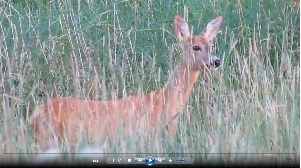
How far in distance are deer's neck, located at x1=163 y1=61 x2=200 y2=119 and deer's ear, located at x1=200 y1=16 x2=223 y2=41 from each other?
0.18 m

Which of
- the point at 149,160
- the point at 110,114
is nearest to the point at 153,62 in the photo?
the point at 110,114

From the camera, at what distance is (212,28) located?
11.1 ft

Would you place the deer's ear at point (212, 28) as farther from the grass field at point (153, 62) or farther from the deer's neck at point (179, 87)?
the deer's neck at point (179, 87)

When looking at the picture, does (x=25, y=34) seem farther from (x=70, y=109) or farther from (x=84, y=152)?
(x=84, y=152)

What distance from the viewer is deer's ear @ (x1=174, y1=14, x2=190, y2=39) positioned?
3375mm

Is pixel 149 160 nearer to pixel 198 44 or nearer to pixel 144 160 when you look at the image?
pixel 144 160

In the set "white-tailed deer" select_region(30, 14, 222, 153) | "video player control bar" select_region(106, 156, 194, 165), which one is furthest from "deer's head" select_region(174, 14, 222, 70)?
"video player control bar" select_region(106, 156, 194, 165)

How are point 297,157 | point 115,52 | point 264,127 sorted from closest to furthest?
point 297,157 → point 264,127 → point 115,52

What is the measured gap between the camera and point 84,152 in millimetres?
2816

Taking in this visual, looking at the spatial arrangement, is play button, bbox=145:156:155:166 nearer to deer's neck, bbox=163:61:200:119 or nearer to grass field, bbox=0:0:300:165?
grass field, bbox=0:0:300:165

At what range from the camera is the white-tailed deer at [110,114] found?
297cm

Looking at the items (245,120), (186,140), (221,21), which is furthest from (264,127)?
(221,21)

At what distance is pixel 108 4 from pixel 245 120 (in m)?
0.77

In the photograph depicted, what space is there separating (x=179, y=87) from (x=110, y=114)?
503 millimetres
